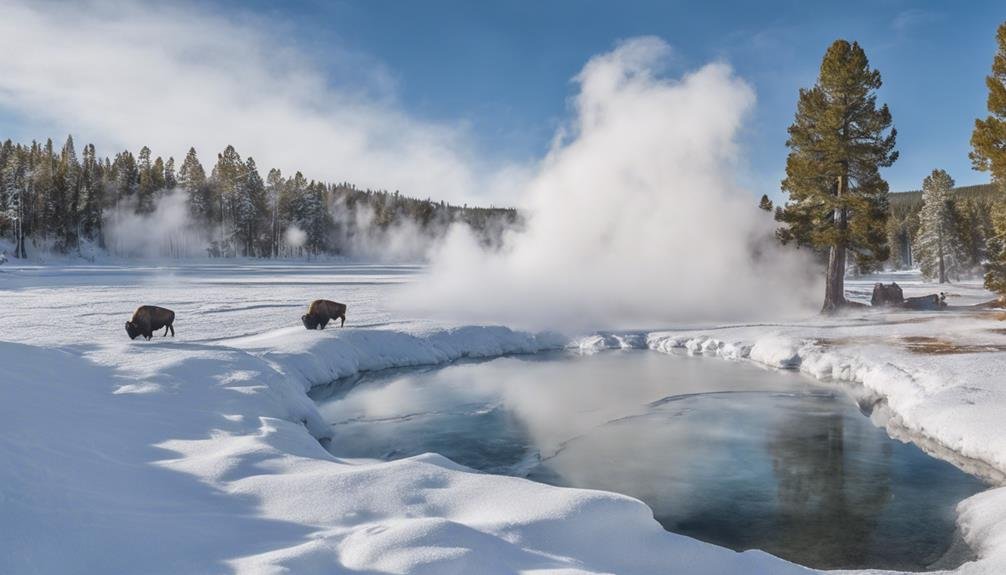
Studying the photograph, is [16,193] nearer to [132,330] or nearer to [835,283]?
[132,330]

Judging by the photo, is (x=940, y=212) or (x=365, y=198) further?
(x=365, y=198)

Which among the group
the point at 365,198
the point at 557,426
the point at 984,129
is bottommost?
the point at 557,426

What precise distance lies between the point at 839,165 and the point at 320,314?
75.1 feet

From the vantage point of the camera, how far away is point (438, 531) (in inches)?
182

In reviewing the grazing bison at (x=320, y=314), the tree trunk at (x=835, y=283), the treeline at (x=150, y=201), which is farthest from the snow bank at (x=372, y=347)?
the treeline at (x=150, y=201)

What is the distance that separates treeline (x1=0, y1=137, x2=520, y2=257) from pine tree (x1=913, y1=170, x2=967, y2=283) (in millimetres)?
45413

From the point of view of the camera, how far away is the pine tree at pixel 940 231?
58.6 m


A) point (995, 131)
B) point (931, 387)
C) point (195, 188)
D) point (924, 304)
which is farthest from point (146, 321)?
point (195, 188)

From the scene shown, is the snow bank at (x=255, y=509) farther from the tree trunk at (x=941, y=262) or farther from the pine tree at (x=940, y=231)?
the pine tree at (x=940, y=231)

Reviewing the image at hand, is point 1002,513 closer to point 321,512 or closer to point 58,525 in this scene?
point 321,512

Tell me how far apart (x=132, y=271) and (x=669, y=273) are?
50310 millimetres

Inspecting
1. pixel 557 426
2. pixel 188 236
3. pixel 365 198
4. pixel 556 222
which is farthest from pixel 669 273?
pixel 365 198

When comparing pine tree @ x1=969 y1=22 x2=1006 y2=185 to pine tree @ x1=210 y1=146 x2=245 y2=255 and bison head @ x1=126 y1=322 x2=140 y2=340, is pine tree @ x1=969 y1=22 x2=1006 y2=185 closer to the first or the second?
bison head @ x1=126 y1=322 x2=140 y2=340

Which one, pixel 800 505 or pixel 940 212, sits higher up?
pixel 940 212
